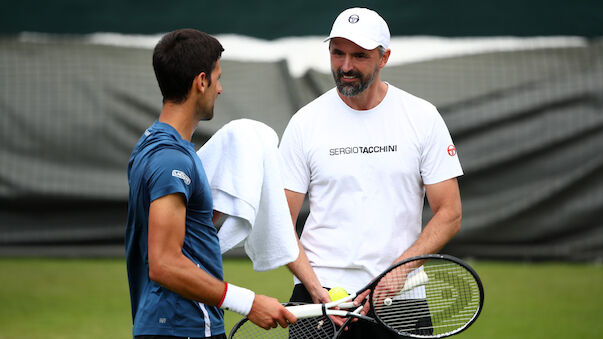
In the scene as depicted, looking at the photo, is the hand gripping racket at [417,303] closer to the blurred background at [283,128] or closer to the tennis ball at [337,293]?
the tennis ball at [337,293]

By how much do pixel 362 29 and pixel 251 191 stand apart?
907 millimetres

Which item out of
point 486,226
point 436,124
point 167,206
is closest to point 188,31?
point 167,206

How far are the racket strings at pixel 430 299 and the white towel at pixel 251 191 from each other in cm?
41

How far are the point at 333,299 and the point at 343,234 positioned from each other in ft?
0.90

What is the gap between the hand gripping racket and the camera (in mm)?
2947

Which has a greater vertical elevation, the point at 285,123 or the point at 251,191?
the point at 251,191

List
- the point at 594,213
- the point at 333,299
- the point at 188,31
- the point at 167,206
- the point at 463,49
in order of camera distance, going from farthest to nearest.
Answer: the point at 463,49
the point at 594,213
the point at 333,299
the point at 188,31
the point at 167,206

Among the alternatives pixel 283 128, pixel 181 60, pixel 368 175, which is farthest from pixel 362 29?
pixel 283 128

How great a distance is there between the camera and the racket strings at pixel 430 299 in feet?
9.89

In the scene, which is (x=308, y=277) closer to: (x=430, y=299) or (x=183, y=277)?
(x=430, y=299)

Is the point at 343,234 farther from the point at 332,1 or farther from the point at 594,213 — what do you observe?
the point at 332,1

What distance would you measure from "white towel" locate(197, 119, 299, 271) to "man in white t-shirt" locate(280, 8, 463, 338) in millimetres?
384

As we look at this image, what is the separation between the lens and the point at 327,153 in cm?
330

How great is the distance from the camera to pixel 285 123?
868 cm
